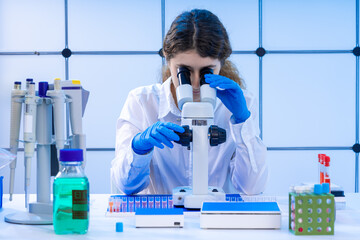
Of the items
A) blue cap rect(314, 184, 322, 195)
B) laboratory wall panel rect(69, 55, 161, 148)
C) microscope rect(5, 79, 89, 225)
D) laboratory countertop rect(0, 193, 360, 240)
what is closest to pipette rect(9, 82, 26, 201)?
microscope rect(5, 79, 89, 225)

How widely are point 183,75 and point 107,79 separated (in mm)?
1615

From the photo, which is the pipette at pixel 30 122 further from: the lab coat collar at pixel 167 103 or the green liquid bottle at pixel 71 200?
the lab coat collar at pixel 167 103

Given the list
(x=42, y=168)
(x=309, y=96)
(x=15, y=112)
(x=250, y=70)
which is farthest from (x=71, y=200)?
Answer: (x=309, y=96)

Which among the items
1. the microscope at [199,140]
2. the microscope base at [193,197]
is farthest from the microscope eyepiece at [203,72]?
the microscope base at [193,197]

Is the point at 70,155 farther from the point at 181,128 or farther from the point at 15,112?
the point at 181,128

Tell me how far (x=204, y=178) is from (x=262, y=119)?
179cm

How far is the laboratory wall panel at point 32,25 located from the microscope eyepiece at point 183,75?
5.49ft

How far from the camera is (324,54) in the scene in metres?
3.11

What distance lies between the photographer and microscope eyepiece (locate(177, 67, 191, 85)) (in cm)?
155

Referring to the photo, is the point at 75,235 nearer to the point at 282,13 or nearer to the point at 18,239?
the point at 18,239

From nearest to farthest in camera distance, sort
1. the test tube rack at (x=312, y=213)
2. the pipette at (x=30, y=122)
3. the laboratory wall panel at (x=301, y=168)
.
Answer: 1. the test tube rack at (x=312, y=213)
2. the pipette at (x=30, y=122)
3. the laboratory wall panel at (x=301, y=168)

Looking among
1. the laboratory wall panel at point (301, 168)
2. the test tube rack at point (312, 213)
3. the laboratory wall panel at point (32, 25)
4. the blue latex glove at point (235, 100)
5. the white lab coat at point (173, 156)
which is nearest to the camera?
the test tube rack at point (312, 213)

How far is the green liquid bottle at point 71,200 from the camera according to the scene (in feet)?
3.75

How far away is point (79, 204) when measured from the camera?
1.14 metres
